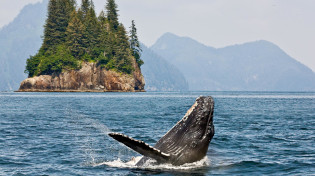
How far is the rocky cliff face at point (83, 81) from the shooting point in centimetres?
11900

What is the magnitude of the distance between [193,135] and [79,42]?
12532 cm

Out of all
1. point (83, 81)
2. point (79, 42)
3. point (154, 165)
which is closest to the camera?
point (154, 165)

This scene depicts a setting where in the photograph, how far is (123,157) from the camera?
1445 centimetres

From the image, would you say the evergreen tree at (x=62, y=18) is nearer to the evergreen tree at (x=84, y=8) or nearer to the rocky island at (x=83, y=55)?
the rocky island at (x=83, y=55)

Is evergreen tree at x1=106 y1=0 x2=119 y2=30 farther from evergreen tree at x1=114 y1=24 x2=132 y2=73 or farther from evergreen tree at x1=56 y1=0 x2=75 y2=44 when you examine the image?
evergreen tree at x1=56 y1=0 x2=75 y2=44

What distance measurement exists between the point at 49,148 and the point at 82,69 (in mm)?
110055

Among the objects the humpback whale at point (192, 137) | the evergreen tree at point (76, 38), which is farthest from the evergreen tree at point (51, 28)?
the humpback whale at point (192, 137)

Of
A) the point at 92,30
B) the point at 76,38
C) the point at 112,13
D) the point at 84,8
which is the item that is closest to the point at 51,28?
the point at 76,38

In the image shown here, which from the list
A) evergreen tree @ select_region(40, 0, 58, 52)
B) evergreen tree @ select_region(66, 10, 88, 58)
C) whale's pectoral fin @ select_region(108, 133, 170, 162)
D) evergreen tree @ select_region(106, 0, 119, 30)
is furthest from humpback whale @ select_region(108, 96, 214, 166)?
evergreen tree @ select_region(106, 0, 119, 30)

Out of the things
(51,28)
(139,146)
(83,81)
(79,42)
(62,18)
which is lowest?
(139,146)

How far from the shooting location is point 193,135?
11.3 metres

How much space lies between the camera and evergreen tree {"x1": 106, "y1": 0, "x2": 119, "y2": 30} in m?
144

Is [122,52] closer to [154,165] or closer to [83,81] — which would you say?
[83,81]

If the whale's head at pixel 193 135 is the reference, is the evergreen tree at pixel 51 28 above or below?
above
